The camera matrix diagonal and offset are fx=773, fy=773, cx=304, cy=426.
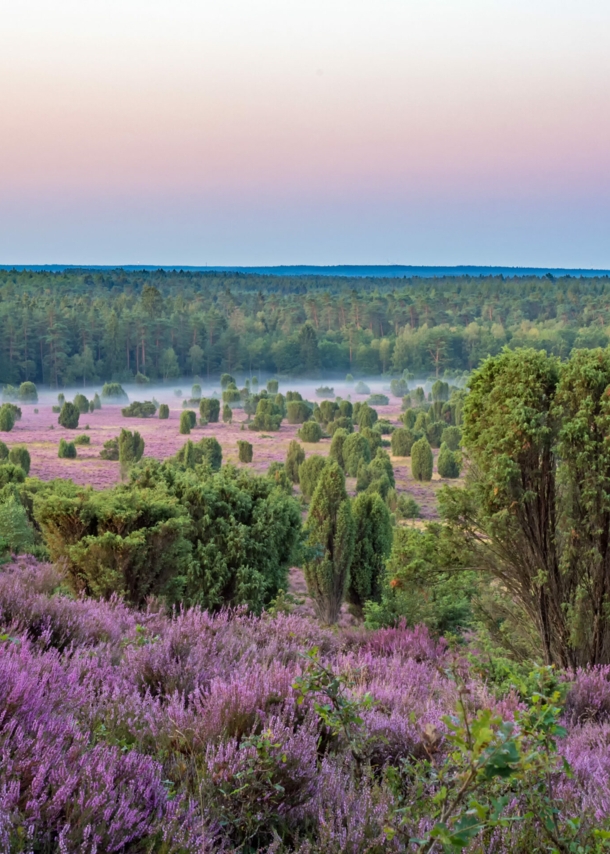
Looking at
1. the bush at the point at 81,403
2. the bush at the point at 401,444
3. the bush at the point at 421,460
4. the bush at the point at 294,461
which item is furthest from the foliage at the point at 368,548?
the bush at the point at 81,403

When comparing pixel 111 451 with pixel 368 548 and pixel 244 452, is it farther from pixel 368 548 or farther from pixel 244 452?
pixel 368 548

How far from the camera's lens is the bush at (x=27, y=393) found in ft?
300

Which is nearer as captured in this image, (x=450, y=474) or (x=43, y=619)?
(x=43, y=619)

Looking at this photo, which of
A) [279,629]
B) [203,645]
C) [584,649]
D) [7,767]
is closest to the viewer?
[7,767]

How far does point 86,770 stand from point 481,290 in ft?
490

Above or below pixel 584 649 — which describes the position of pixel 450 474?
below

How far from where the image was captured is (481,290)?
145250mm

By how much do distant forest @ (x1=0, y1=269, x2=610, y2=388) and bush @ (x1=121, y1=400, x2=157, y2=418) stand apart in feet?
46.6

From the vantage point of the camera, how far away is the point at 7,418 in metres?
76.7

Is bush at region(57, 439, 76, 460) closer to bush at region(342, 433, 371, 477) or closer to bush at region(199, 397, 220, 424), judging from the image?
bush at region(199, 397, 220, 424)

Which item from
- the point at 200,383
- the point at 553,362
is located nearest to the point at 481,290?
the point at 200,383

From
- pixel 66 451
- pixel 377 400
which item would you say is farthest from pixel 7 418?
pixel 377 400

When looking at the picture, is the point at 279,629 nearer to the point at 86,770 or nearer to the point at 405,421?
the point at 86,770

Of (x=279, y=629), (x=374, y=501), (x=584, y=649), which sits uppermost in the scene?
(x=279, y=629)
